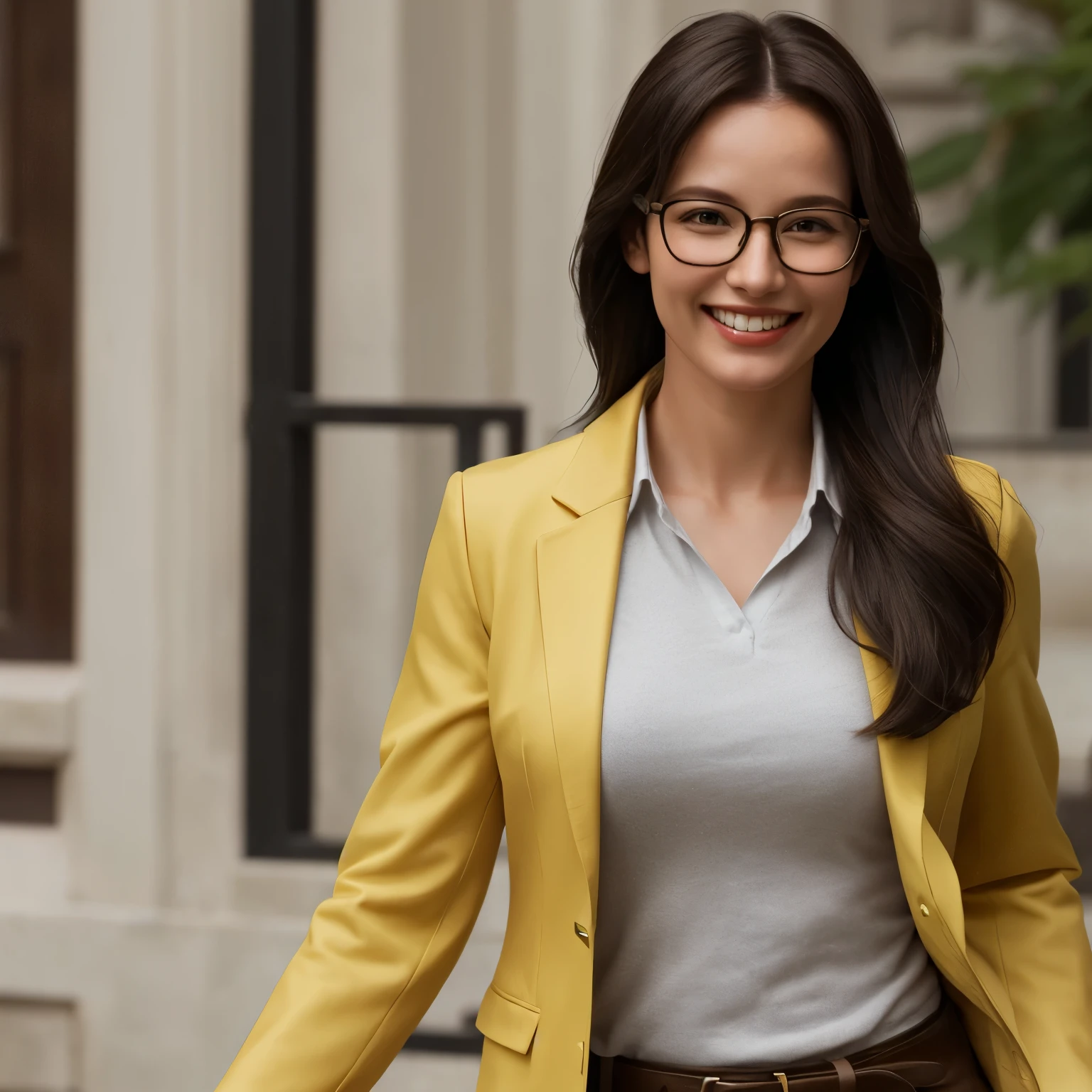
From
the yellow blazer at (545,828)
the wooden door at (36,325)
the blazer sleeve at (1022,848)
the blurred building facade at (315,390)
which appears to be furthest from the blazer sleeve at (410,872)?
the wooden door at (36,325)

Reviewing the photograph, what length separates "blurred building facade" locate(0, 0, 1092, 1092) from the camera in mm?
3242

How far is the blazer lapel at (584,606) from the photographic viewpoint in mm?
1314

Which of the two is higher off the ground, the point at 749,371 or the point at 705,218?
the point at 705,218

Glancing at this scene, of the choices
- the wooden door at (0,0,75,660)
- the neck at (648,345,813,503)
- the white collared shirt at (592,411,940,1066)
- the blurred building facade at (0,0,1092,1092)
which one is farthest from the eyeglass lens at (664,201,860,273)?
the wooden door at (0,0,75,660)

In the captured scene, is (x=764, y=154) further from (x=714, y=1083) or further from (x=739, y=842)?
(x=714, y=1083)

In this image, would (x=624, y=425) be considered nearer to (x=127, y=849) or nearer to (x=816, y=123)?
(x=816, y=123)

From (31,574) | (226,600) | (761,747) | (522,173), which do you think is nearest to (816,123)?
(761,747)

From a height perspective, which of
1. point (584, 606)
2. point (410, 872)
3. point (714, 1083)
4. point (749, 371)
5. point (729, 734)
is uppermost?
point (749, 371)

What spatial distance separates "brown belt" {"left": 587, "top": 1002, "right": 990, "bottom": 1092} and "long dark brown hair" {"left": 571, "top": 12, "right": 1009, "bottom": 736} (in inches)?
12.6

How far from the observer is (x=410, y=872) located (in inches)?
54.0

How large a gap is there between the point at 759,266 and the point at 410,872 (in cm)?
66

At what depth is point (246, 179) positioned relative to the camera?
3.23 m

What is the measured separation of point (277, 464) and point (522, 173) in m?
0.88

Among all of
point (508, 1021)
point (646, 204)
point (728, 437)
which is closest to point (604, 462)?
point (728, 437)
